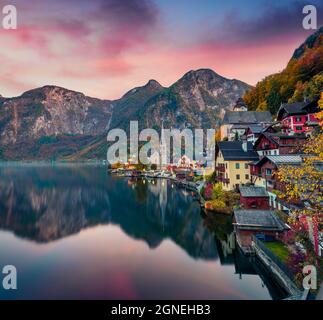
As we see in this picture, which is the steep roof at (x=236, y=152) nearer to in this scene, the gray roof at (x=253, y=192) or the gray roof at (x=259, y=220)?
the gray roof at (x=253, y=192)

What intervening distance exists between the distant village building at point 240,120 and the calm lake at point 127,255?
38108 millimetres

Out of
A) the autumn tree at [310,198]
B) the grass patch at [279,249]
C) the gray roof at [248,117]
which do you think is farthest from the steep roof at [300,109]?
the autumn tree at [310,198]

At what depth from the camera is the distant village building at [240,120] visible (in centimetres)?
8638

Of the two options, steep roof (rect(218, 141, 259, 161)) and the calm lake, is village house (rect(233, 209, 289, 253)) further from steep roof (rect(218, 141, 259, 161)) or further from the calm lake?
steep roof (rect(218, 141, 259, 161))

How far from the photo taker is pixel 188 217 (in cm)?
4906

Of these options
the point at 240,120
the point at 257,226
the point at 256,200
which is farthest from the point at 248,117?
the point at 257,226

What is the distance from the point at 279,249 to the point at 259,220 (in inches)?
161

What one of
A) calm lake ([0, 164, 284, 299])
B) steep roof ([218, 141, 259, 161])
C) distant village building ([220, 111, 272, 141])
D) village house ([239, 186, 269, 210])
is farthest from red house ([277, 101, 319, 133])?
calm lake ([0, 164, 284, 299])

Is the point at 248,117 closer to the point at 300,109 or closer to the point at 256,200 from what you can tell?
the point at 300,109

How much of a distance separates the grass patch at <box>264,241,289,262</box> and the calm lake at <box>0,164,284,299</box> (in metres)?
2.31

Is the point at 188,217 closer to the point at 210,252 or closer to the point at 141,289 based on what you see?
the point at 210,252

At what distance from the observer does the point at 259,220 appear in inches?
1107
